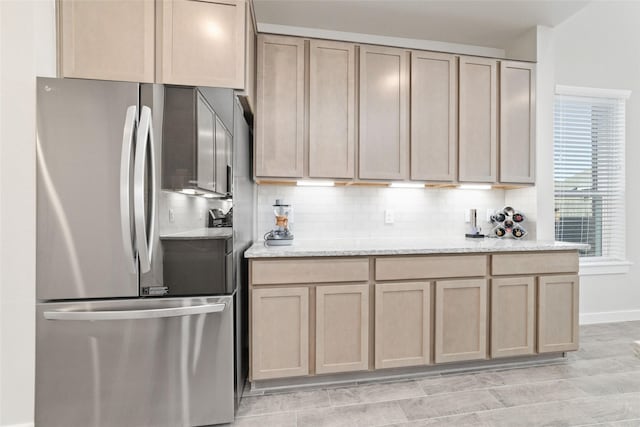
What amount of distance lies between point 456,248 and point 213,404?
1825mm

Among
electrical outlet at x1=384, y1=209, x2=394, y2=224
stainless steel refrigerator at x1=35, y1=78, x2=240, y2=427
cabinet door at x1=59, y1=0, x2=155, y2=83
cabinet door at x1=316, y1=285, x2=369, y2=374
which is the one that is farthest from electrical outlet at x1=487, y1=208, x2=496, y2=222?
cabinet door at x1=59, y1=0, x2=155, y2=83

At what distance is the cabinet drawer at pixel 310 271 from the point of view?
1.95m

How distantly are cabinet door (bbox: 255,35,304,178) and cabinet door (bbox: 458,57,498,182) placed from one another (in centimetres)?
137

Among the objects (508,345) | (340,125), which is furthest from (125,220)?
(508,345)

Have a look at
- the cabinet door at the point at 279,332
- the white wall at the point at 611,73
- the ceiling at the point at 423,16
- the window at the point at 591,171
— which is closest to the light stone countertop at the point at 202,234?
the cabinet door at the point at 279,332

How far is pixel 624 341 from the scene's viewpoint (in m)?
2.80

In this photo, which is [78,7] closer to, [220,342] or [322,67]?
[322,67]

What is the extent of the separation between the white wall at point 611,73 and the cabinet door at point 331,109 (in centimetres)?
244

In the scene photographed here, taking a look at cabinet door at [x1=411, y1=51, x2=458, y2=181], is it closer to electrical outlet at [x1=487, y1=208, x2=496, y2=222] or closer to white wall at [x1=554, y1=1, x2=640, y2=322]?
electrical outlet at [x1=487, y1=208, x2=496, y2=222]

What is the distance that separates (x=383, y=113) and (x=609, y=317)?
339 centimetres

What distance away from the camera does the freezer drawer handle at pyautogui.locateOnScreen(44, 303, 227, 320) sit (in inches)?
59.5

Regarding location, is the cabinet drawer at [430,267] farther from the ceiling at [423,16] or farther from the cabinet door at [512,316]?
the ceiling at [423,16]

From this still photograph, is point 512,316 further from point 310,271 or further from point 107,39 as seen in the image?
point 107,39

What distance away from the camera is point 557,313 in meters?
2.37
